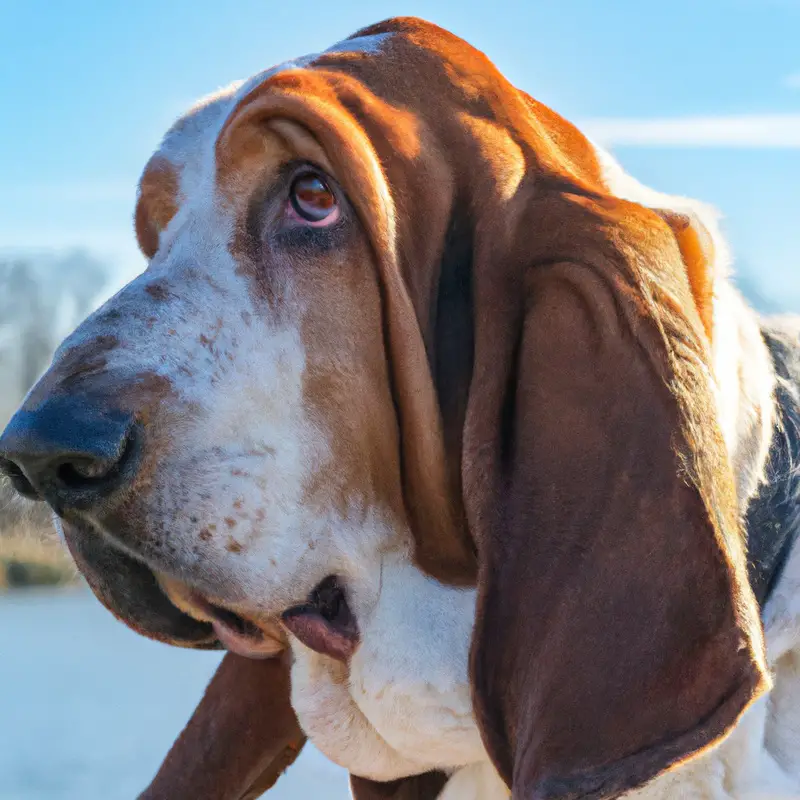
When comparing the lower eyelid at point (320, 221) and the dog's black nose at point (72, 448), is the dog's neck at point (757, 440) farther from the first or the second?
the dog's black nose at point (72, 448)

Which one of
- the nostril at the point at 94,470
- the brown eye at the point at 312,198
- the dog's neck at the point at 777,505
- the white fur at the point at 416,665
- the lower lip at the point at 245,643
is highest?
the brown eye at the point at 312,198

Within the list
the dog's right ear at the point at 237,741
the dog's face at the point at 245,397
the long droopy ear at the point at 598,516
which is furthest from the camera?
the dog's right ear at the point at 237,741

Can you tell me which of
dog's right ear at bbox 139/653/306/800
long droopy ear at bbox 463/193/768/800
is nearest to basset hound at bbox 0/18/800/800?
long droopy ear at bbox 463/193/768/800

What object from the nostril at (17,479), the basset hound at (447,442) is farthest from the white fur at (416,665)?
the nostril at (17,479)

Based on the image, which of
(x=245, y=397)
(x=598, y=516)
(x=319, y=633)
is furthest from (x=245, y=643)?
(x=598, y=516)

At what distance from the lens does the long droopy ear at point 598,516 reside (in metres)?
1.52

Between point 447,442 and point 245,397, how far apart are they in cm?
34

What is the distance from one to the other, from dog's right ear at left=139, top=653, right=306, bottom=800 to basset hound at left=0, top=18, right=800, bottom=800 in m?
0.33

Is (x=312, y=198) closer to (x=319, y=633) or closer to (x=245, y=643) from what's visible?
(x=319, y=633)

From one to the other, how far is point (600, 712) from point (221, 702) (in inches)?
43.7

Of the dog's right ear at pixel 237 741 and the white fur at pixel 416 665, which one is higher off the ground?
the white fur at pixel 416 665

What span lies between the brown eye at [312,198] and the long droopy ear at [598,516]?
0.27 metres

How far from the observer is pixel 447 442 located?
1.80 meters

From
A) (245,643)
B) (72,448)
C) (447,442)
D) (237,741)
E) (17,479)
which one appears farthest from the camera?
(237,741)
